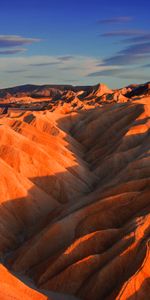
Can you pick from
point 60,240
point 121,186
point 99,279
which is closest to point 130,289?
point 99,279

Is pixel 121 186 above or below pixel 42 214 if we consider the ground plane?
above

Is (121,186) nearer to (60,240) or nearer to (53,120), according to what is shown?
(60,240)

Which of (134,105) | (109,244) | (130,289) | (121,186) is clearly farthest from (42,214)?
(134,105)

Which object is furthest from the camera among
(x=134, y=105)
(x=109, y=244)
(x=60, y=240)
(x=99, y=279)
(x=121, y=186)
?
(x=134, y=105)

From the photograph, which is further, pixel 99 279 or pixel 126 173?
pixel 126 173

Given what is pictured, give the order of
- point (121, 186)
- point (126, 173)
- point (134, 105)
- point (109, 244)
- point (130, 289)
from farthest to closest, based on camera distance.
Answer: point (134, 105), point (126, 173), point (121, 186), point (109, 244), point (130, 289)

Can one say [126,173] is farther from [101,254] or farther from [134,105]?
[134,105]
